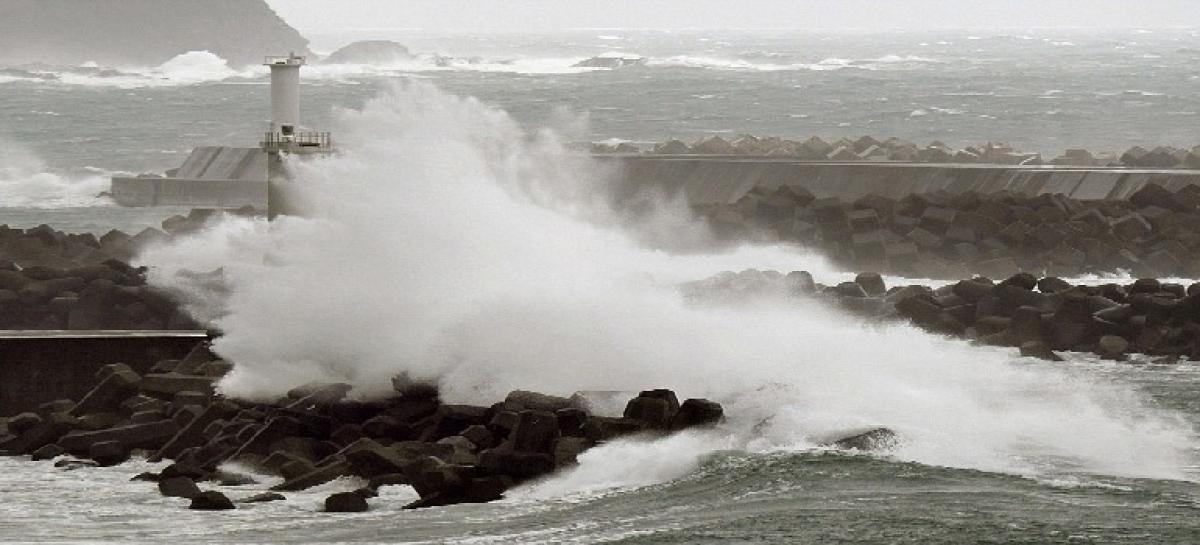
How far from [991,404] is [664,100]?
52.0 m

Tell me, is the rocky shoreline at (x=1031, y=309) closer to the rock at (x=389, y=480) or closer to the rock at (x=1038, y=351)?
the rock at (x=1038, y=351)

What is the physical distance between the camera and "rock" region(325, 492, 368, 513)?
1259 cm

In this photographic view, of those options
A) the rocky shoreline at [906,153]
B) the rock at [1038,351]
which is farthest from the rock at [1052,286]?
the rocky shoreline at [906,153]

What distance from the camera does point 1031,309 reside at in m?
19.0

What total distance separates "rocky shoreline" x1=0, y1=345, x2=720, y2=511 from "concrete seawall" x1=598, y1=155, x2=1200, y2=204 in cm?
1251

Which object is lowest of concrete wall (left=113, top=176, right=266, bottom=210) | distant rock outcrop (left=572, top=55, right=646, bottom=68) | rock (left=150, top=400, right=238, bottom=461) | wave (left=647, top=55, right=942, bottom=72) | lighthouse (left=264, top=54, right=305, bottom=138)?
distant rock outcrop (left=572, top=55, right=646, bottom=68)

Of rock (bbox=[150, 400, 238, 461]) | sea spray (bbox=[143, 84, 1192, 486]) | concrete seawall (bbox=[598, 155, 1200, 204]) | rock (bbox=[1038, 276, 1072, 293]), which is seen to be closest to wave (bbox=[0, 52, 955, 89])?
concrete seawall (bbox=[598, 155, 1200, 204])

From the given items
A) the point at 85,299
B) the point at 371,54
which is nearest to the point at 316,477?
the point at 85,299

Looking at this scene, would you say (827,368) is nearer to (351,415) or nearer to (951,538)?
(351,415)

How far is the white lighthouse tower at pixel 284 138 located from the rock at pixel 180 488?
6.47 m

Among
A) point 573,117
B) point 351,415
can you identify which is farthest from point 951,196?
point 573,117

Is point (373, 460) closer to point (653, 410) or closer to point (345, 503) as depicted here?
point (345, 503)

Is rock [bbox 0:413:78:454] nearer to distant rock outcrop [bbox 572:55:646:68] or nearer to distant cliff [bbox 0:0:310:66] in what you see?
distant rock outcrop [bbox 572:55:646:68]

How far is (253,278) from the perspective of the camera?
1878cm
